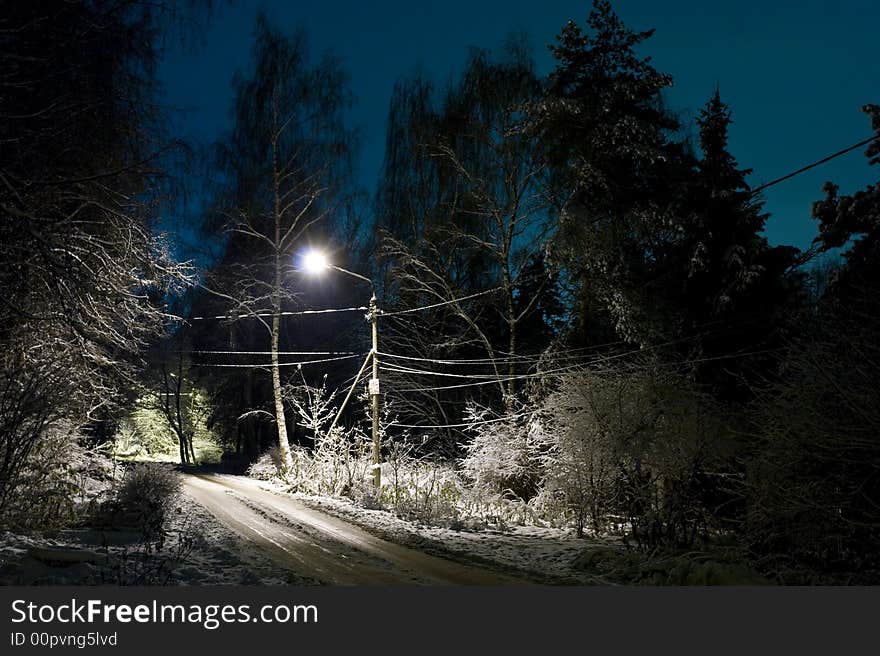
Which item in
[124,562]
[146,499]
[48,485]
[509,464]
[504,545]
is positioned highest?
[48,485]

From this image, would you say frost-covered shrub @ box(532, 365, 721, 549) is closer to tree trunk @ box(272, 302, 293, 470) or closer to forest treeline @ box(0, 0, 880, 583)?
forest treeline @ box(0, 0, 880, 583)

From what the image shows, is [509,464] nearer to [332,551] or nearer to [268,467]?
[332,551]

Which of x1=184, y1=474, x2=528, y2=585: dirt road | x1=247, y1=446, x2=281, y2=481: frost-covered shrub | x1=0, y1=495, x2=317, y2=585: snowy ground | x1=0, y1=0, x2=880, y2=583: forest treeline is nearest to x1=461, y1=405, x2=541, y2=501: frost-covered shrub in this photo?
x1=0, y1=0, x2=880, y2=583: forest treeline

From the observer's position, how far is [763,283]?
44.4ft

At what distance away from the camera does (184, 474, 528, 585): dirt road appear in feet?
23.0

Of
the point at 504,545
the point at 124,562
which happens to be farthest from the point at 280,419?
the point at 124,562

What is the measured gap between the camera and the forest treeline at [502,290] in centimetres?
660

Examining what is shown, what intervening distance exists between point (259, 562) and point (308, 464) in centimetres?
1034

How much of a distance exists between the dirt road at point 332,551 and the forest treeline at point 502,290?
9.14ft

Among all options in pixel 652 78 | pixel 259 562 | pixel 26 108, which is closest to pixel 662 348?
pixel 652 78

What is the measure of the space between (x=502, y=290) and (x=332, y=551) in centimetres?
1149

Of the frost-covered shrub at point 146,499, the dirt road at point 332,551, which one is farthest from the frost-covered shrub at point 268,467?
the frost-covered shrub at point 146,499

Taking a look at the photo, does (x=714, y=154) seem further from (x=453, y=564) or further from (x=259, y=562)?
(x=259, y=562)

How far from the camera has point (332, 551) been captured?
850cm
